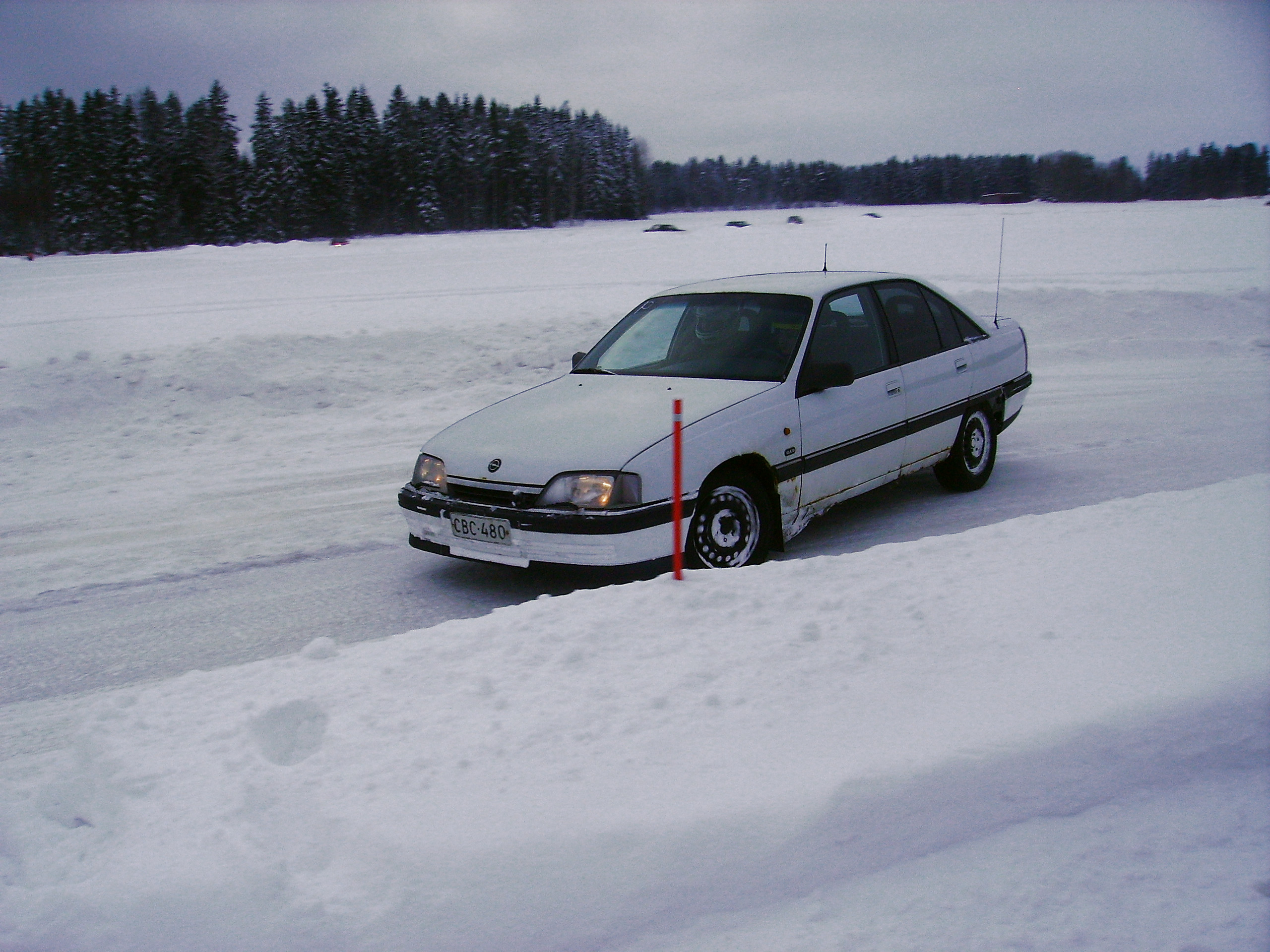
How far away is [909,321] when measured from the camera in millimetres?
6297

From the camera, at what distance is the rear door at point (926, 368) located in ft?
20.0

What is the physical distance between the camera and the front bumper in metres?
4.54

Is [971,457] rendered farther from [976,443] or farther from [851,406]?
[851,406]

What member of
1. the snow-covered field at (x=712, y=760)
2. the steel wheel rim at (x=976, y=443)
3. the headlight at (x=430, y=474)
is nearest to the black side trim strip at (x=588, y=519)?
the headlight at (x=430, y=474)

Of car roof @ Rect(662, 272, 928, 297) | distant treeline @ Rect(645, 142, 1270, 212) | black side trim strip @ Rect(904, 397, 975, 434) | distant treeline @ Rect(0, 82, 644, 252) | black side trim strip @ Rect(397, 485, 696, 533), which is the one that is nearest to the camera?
black side trim strip @ Rect(397, 485, 696, 533)

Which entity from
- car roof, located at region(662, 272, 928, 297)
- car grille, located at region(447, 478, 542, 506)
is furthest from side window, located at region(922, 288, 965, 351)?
car grille, located at region(447, 478, 542, 506)

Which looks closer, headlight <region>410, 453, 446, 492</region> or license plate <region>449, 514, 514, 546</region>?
license plate <region>449, 514, 514, 546</region>

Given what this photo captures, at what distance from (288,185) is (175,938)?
2692 inches

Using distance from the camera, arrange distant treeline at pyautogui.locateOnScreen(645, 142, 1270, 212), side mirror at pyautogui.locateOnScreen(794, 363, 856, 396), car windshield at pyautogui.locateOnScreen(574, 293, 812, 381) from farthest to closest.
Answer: distant treeline at pyautogui.locateOnScreen(645, 142, 1270, 212), car windshield at pyautogui.locateOnScreen(574, 293, 812, 381), side mirror at pyautogui.locateOnScreen(794, 363, 856, 396)

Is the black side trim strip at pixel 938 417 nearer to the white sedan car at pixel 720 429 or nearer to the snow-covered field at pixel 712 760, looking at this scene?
the white sedan car at pixel 720 429

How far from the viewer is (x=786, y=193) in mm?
118000

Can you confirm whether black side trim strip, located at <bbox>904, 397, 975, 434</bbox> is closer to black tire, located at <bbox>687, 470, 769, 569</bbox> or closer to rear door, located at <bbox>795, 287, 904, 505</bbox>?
rear door, located at <bbox>795, 287, 904, 505</bbox>

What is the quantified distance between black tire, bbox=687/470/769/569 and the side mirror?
621 millimetres

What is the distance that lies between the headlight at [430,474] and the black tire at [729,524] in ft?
4.43
